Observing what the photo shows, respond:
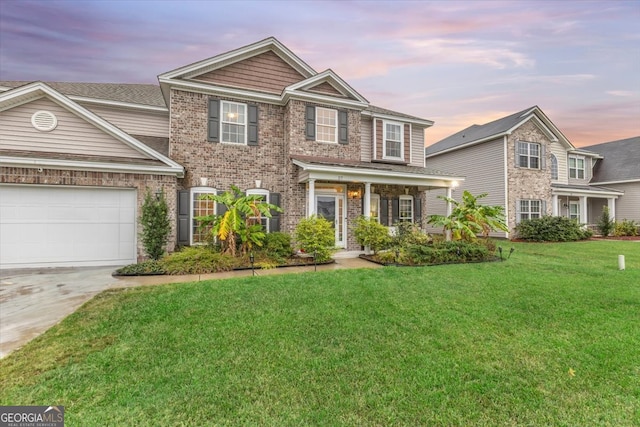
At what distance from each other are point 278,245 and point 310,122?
Result: 486 cm

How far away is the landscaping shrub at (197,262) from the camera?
7180mm

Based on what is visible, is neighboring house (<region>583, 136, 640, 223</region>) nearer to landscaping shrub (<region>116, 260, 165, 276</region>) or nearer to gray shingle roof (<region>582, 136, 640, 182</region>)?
gray shingle roof (<region>582, 136, 640, 182</region>)

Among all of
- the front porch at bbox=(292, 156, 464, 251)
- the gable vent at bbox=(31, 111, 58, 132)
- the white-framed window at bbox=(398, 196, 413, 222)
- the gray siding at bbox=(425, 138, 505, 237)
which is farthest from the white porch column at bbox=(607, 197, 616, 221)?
the gable vent at bbox=(31, 111, 58, 132)

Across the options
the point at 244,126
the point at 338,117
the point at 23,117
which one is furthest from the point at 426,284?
the point at 23,117

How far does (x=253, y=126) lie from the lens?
10414 mm

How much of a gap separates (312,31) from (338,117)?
5023 millimetres

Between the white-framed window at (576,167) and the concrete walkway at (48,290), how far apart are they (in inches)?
816

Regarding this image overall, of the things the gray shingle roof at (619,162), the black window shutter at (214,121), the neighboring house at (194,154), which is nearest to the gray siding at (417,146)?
the neighboring house at (194,154)

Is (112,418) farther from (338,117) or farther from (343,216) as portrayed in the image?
(338,117)

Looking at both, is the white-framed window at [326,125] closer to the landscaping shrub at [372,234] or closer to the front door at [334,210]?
the front door at [334,210]

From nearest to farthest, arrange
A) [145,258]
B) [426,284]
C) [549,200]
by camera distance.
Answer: [426,284]
[145,258]
[549,200]

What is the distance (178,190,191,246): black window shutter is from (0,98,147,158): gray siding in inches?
73.4

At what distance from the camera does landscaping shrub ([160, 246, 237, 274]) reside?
718 centimetres

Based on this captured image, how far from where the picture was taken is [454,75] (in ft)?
47.9
